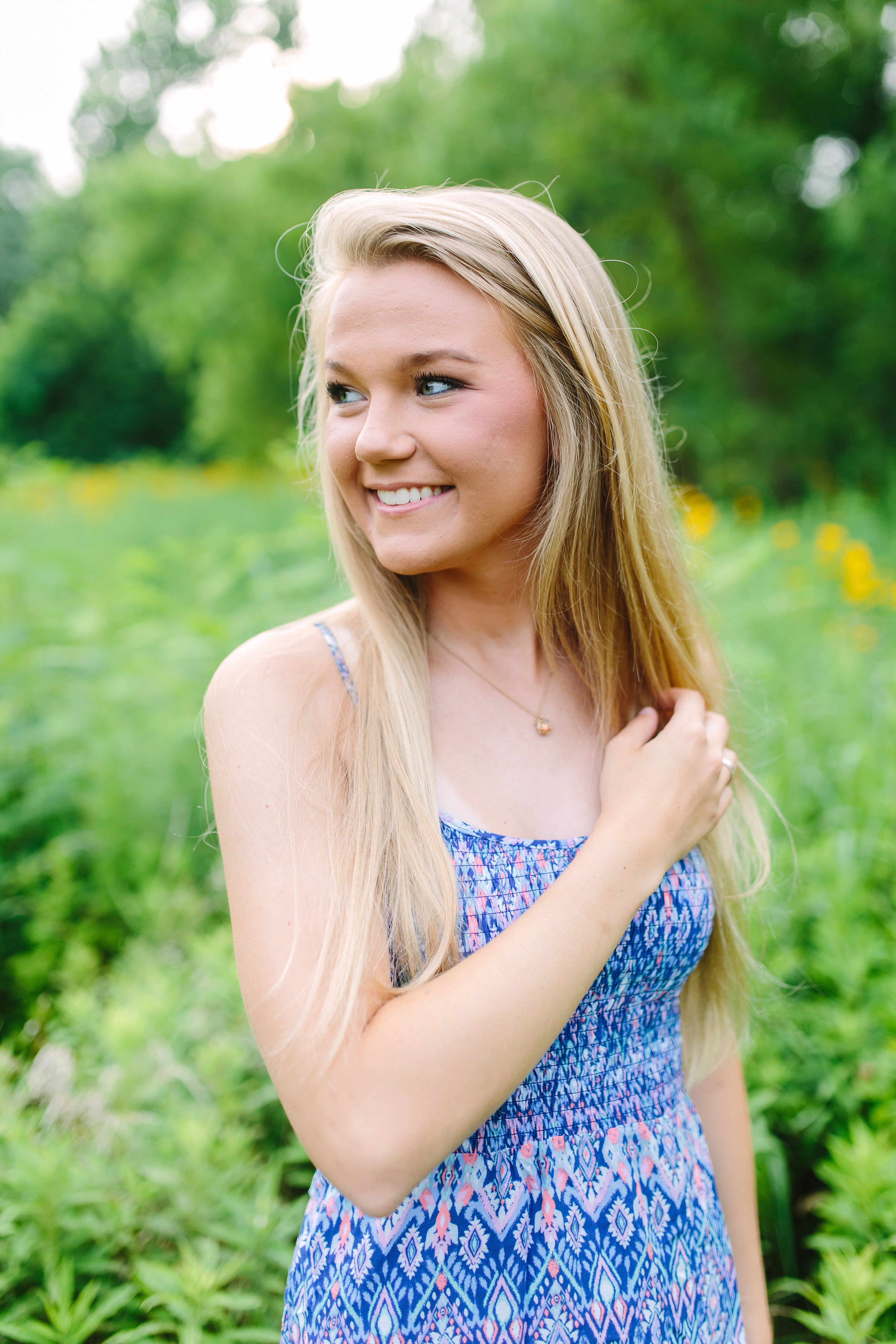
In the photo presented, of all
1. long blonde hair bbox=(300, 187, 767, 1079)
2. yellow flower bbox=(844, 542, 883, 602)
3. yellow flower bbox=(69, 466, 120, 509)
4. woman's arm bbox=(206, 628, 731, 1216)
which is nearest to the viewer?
woman's arm bbox=(206, 628, 731, 1216)

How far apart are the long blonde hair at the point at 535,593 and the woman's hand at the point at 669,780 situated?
11 centimetres

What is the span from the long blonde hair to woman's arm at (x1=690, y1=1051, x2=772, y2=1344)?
65mm

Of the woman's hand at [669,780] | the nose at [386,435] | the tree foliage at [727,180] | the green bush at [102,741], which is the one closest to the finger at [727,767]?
the woman's hand at [669,780]

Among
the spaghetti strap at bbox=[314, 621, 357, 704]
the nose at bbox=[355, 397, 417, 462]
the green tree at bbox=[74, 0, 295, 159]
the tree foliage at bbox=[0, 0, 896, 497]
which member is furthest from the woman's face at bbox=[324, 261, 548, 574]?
the green tree at bbox=[74, 0, 295, 159]

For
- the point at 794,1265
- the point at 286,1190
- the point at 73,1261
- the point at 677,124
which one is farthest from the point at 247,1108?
the point at 677,124

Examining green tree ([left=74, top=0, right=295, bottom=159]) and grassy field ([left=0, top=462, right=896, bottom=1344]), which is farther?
green tree ([left=74, top=0, right=295, bottom=159])

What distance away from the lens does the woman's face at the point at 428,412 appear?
1157 millimetres

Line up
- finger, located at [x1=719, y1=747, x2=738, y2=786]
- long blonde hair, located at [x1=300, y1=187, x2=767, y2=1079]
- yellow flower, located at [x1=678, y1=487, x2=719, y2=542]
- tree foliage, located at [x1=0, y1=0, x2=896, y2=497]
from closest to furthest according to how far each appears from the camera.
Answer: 1. long blonde hair, located at [x1=300, y1=187, x2=767, y2=1079]
2. finger, located at [x1=719, y1=747, x2=738, y2=786]
3. yellow flower, located at [x1=678, y1=487, x2=719, y2=542]
4. tree foliage, located at [x1=0, y1=0, x2=896, y2=497]

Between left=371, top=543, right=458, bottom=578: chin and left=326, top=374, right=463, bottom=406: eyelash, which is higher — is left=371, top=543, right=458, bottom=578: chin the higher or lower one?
the lower one

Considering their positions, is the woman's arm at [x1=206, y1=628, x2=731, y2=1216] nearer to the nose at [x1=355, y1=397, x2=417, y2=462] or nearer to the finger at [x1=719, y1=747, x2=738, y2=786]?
the finger at [x1=719, y1=747, x2=738, y2=786]

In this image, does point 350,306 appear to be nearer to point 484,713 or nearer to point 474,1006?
point 484,713

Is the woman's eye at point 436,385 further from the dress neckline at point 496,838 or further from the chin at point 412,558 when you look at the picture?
the dress neckline at point 496,838

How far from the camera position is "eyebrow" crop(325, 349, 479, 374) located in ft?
3.76

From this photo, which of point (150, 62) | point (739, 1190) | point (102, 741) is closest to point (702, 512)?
point (102, 741)
